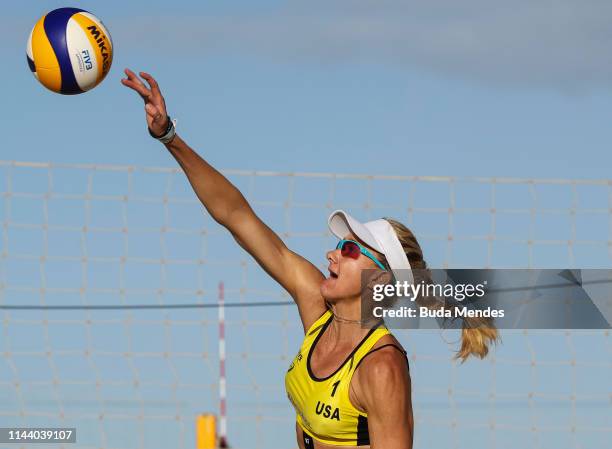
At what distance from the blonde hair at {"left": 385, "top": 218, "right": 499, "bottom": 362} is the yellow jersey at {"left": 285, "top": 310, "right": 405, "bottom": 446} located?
272 mm

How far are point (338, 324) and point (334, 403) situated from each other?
313mm

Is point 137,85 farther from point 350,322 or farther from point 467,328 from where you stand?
point 467,328

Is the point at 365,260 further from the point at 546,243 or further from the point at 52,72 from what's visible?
the point at 546,243

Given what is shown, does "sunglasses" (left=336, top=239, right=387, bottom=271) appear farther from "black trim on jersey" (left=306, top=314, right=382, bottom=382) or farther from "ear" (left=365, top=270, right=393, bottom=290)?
"black trim on jersey" (left=306, top=314, right=382, bottom=382)

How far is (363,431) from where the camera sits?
3.86m

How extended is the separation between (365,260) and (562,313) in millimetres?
3395

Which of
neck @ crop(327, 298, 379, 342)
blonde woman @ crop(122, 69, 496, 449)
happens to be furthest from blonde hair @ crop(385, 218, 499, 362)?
neck @ crop(327, 298, 379, 342)

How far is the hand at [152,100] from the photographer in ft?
14.3

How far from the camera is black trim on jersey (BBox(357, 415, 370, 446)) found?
12.6 ft

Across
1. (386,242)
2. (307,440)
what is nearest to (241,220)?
(386,242)

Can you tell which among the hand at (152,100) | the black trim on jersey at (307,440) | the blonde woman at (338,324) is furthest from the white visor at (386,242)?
the hand at (152,100)

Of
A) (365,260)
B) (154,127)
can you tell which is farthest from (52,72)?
(365,260)
